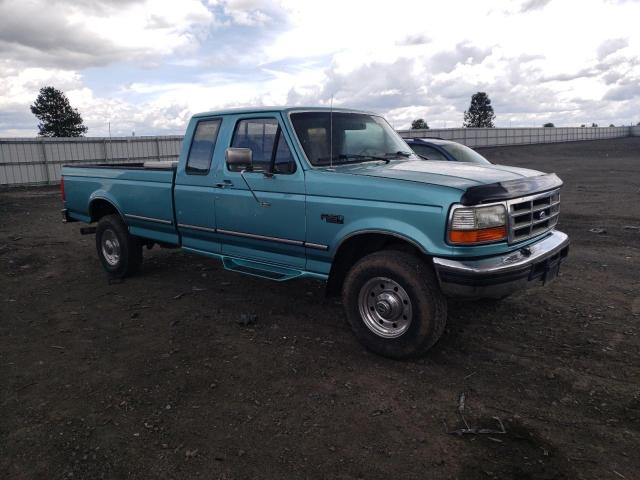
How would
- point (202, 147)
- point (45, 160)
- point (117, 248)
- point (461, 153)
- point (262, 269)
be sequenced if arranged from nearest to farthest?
1. point (262, 269)
2. point (202, 147)
3. point (117, 248)
4. point (461, 153)
5. point (45, 160)

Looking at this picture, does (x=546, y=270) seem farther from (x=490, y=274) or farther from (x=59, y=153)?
(x=59, y=153)

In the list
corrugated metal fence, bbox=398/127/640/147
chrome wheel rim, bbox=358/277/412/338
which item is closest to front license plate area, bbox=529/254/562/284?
chrome wheel rim, bbox=358/277/412/338

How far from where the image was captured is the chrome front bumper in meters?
3.62

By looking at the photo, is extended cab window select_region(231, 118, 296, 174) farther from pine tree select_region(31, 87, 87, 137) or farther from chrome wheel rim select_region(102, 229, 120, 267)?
pine tree select_region(31, 87, 87, 137)

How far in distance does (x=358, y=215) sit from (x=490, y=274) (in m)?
1.15

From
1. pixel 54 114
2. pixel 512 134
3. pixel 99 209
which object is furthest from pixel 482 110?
pixel 99 209

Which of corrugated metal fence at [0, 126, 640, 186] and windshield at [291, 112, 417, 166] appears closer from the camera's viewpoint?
windshield at [291, 112, 417, 166]

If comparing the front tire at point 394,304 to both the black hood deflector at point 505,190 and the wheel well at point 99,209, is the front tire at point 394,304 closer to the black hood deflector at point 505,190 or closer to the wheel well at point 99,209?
the black hood deflector at point 505,190

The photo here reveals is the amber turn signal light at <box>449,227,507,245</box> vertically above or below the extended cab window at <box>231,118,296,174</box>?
below

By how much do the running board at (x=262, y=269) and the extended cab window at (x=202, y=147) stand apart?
103cm

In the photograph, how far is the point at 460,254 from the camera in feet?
11.9

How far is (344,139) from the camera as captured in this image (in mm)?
4922

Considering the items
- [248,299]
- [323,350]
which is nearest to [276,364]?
[323,350]

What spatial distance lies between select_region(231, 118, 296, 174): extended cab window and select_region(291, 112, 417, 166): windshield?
192 millimetres
